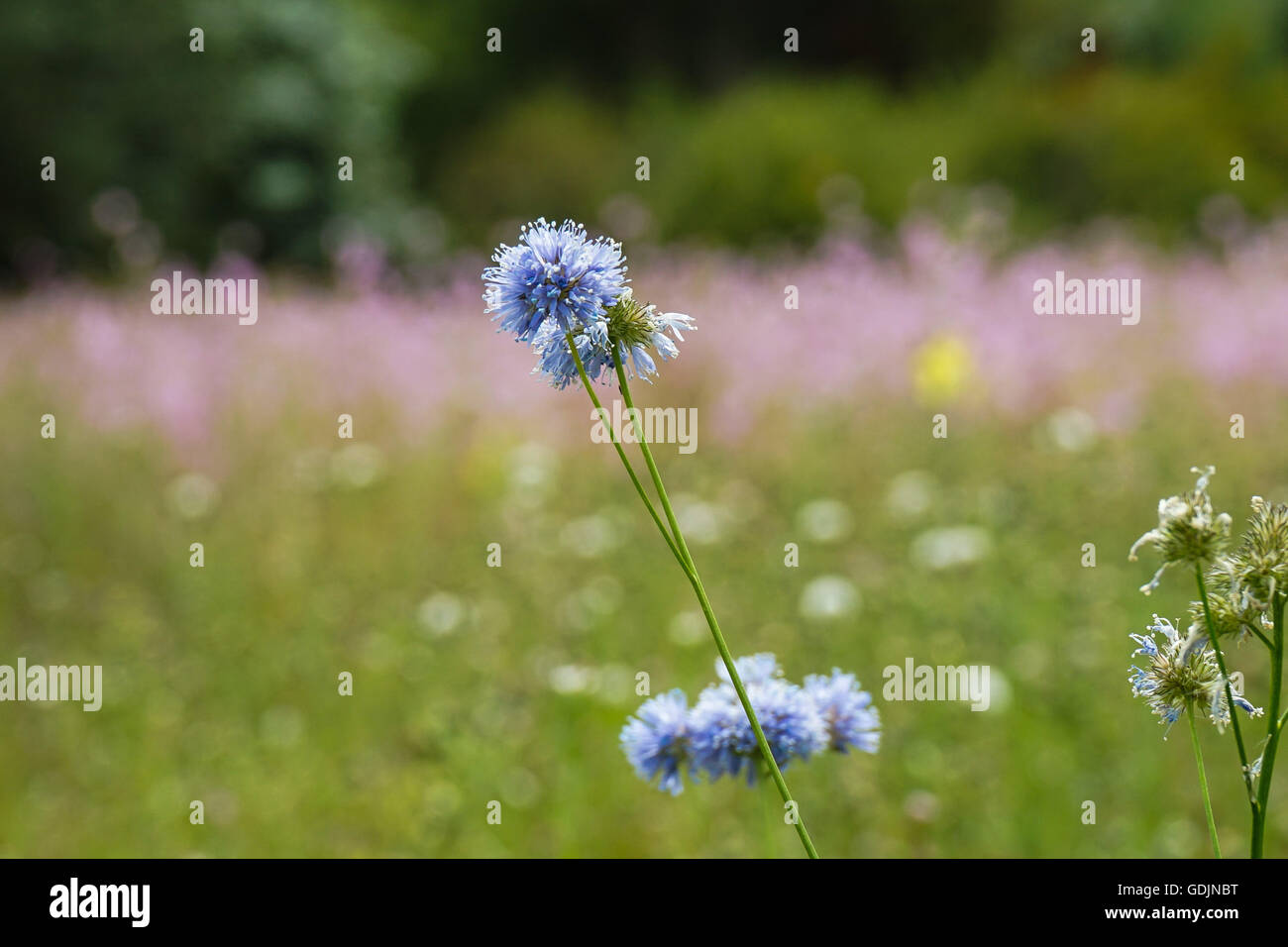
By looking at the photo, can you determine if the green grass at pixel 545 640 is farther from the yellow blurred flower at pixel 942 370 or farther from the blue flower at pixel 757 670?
the blue flower at pixel 757 670

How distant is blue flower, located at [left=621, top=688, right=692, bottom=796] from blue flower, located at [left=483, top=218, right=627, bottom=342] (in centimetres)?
26

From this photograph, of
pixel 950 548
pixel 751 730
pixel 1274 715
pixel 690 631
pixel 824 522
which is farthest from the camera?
pixel 824 522

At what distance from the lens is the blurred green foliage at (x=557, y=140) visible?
10383 millimetres

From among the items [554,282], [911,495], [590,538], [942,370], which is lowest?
[554,282]

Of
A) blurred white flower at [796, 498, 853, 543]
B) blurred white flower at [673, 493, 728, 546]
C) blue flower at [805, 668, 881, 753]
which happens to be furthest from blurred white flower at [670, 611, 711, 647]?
blue flower at [805, 668, 881, 753]

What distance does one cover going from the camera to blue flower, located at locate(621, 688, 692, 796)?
790 mm

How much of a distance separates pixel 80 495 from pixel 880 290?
3769 mm

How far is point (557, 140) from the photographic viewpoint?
13688 millimetres

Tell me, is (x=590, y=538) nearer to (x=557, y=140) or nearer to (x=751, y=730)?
(x=751, y=730)

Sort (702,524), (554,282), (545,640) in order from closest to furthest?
(554,282) → (545,640) → (702,524)

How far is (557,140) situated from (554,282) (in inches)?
533

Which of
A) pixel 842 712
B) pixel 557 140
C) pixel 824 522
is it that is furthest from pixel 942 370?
pixel 557 140

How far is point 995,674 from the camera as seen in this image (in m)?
2.86

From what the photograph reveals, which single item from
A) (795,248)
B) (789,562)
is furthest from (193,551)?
(795,248)
